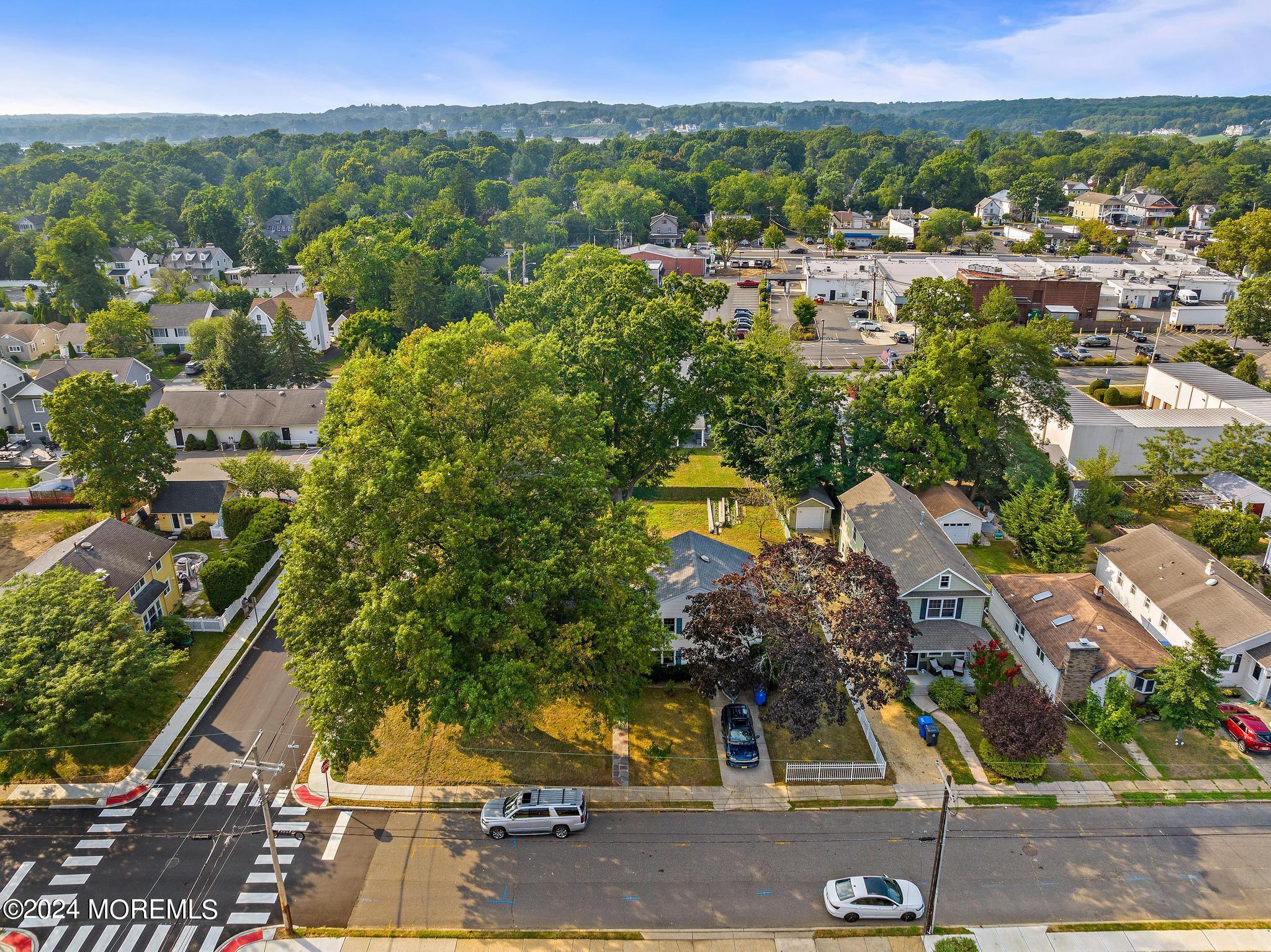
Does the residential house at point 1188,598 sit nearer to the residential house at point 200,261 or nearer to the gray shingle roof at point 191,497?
the gray shingle roof at point 191,497

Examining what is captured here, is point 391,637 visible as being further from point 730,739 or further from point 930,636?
point 930,636

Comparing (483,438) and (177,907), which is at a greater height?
(483,438)

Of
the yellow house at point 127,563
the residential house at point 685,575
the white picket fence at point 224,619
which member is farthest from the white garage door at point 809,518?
the yellow house at point 127,563

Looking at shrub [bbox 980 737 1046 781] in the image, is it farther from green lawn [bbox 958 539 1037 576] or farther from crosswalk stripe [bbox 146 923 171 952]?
crosswalk stripe [bbox 146 923 171 952]

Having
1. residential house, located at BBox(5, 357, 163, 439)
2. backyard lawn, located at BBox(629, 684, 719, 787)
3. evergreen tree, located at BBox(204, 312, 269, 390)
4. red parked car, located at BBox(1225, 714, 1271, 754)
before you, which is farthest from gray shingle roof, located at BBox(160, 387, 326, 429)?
red parked car, located at BBox(1225, 714, 1271, 754)

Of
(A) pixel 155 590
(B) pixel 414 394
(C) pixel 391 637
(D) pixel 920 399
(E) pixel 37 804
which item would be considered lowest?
(E) pixel 37 804

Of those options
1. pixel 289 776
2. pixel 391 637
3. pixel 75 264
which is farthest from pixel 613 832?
pixel 75 264

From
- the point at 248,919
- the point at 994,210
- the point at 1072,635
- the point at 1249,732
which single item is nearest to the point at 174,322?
the point at 248,919
